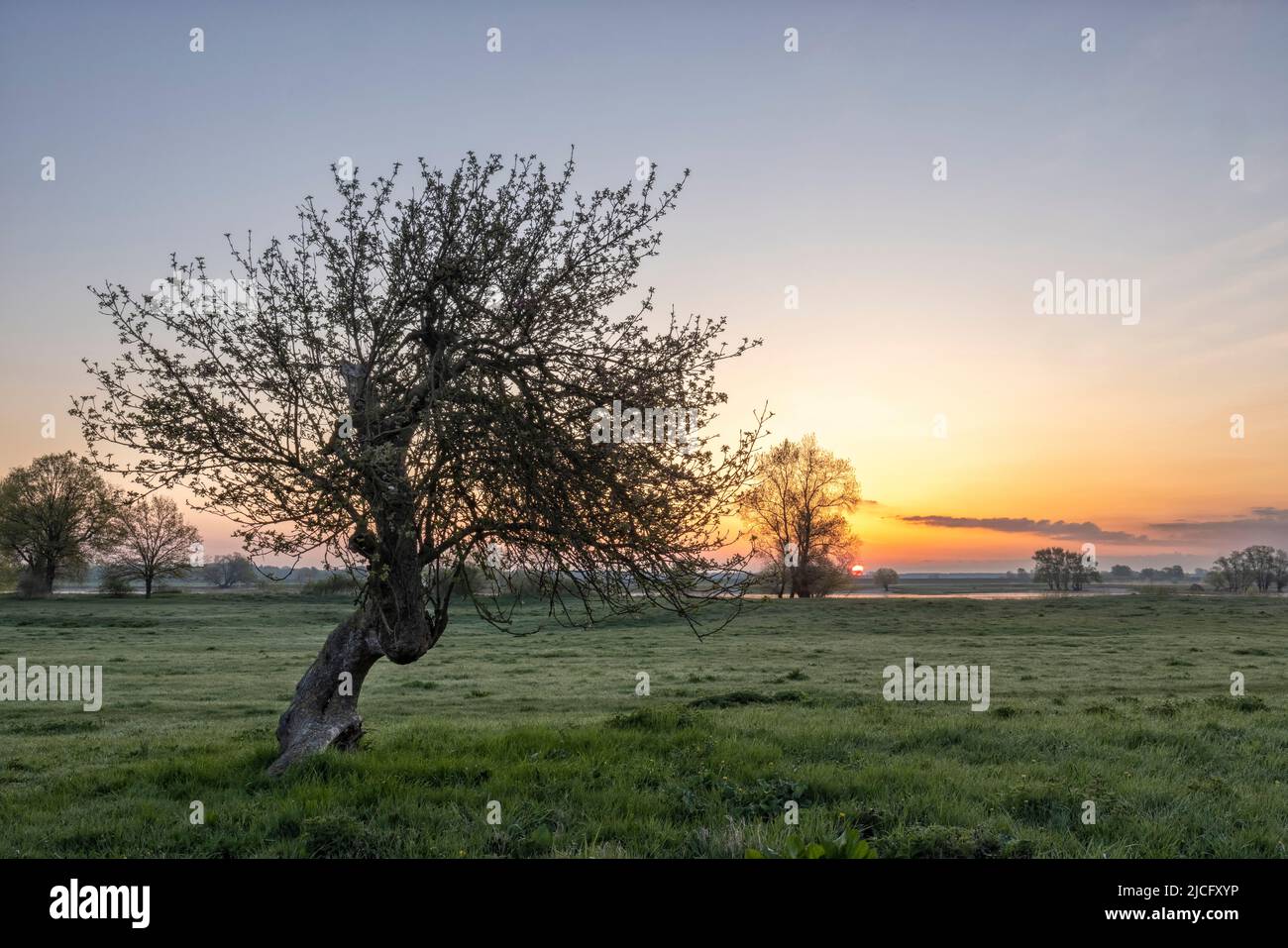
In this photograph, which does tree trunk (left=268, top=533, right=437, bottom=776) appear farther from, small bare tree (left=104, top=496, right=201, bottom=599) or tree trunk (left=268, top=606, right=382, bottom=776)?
small bare tree (left=104, top=496, right=201, bottom=599)

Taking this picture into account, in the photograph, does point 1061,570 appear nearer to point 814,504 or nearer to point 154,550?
point 814,504

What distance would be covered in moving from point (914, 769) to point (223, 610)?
220ft

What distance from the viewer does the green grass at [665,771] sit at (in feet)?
26.6

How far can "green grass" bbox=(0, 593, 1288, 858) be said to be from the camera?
810 cm

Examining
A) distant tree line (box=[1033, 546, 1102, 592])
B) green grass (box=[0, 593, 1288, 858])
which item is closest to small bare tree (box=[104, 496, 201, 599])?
green grass (box=[0, 593, 1288, 858])

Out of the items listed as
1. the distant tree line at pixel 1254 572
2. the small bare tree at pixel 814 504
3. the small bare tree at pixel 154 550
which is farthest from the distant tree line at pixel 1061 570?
the small bare tree at pixel 154 550

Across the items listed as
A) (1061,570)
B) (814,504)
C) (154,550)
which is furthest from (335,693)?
(1061,570)

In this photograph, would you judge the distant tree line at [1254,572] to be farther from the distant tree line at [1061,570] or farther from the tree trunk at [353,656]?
the tree trunk at [353,656]

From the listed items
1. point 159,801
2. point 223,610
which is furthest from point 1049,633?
point 223,610

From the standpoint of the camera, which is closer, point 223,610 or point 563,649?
point 563,649
